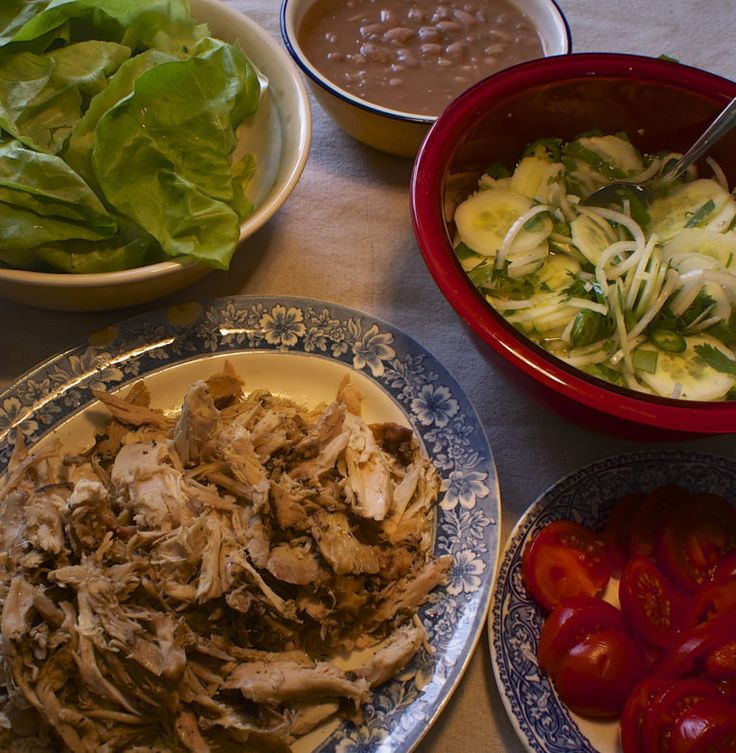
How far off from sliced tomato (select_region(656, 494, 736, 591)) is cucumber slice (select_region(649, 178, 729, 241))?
66 centimetres

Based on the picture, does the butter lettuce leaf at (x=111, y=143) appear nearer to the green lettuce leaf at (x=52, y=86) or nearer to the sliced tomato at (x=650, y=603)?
the green lettuce leaf at (x=52, y=86)

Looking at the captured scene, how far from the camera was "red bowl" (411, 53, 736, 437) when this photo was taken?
1432 millimetres

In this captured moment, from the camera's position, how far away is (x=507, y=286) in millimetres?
1778

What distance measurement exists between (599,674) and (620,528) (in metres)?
0.37

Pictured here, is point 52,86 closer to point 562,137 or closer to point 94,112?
point 94,112

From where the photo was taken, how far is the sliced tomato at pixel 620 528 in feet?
5.47

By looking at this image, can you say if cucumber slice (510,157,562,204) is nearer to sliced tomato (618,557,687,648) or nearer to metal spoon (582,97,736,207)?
metal spoon (582,97,736,207)

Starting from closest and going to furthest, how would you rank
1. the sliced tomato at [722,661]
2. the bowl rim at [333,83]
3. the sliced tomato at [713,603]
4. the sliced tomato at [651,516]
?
the sliced tomato at [722,661], the sliced tomato at [713,603], the sliced tomato at [651,516], the bowl rim at [333,83]

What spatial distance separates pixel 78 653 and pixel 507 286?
122 cm

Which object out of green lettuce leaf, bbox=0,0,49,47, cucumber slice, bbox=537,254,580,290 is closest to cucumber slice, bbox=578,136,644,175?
cucumber slice, bbox=537,254,580,290

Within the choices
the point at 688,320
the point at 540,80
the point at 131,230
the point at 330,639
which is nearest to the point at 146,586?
the point at 330,639

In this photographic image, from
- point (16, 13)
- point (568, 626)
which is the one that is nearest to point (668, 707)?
point (568, 626)

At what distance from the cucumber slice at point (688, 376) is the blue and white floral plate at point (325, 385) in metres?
0.41

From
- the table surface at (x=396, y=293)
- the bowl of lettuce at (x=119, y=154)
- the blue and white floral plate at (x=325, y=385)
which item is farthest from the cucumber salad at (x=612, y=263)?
the bowl of lettuce at (x=119, y=154)
